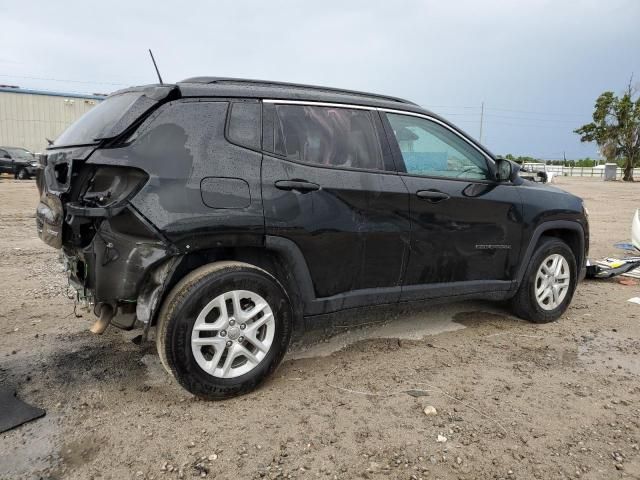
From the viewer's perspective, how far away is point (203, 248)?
2926mm

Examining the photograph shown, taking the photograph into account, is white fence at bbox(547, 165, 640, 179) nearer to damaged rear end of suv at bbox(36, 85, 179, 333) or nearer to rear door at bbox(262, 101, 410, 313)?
rear door at bbox(262, 101, 410, 313)

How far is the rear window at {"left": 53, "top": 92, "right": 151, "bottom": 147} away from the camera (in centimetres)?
287

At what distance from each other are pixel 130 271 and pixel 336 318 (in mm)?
1376

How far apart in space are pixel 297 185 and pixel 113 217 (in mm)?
1076

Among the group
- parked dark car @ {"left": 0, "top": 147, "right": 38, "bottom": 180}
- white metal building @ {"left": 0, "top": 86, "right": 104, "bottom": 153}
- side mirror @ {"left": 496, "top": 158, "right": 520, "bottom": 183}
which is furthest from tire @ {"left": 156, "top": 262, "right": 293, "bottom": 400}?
white metal building @ {"left": 0, "top": 86, "right": 104, "bottom": 153}

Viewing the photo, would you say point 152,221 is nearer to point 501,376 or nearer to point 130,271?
point 130,271

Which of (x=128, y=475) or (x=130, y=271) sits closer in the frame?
(x=128, y=475)

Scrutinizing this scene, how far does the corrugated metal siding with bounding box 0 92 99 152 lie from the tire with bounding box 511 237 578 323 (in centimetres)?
3500

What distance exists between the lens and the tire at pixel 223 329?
111 inches

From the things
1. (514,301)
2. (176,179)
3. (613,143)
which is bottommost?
(514,301)

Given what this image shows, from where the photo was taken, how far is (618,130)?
38.4m

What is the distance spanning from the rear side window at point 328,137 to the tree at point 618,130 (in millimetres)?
40223

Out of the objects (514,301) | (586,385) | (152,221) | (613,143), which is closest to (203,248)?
(152,221)

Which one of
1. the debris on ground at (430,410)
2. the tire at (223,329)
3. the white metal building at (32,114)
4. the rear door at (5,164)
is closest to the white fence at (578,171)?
the white metal building at (32,114)
